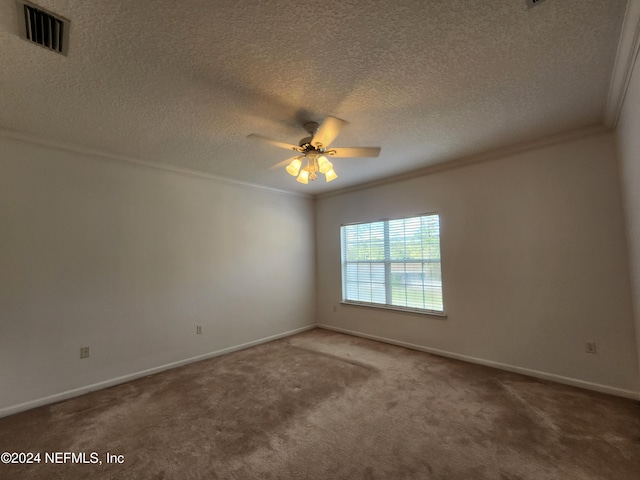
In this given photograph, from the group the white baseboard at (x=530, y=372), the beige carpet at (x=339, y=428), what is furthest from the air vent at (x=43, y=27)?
the white baseboard at (x=530, y=372)

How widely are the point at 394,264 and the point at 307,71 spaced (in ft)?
10.2

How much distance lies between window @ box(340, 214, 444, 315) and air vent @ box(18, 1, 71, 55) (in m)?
3.82

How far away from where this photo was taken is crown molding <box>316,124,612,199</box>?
2.69 metres

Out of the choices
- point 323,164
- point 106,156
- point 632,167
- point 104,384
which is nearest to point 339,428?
point 323,164

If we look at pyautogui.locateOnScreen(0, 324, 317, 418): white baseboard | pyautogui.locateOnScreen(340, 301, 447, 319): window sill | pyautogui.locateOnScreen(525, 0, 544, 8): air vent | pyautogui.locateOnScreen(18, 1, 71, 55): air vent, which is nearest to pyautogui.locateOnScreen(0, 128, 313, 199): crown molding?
pyautogui.locateOnScreen(18, 1, 71, 55): air vent

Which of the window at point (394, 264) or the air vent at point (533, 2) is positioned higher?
the air vent at point (533, 2)

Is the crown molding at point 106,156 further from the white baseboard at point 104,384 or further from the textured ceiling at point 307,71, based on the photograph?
the white baseboard at point 104,384

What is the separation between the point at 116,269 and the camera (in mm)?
3057

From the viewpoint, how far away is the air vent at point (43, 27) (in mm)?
1317

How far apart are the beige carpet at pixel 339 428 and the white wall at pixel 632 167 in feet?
3.75

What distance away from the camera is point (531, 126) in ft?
8.63

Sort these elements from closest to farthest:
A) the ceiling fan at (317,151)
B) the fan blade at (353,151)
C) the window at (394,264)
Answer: the ceiling fan at (317,151), the fan blade at (353,151), the window at (394,264)

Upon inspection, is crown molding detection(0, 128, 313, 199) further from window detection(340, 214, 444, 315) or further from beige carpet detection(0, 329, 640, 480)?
beige carpet detection(0, 329, 640, 480)

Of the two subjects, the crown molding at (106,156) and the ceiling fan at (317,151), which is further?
the crown molding at (106,156)
